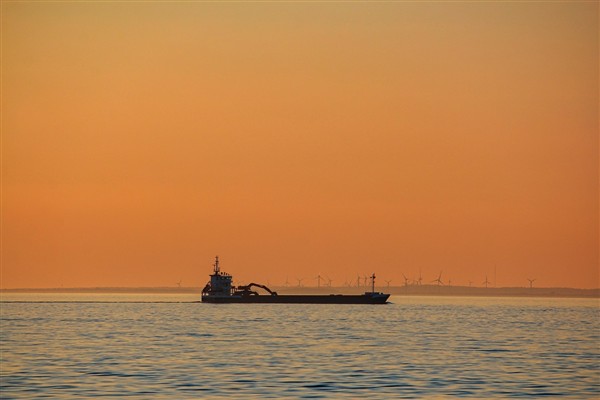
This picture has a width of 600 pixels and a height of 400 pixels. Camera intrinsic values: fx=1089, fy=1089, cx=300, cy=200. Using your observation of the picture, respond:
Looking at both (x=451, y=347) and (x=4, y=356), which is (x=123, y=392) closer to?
(x=4, y=356)

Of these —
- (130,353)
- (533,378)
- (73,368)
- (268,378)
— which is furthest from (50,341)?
(533,378)

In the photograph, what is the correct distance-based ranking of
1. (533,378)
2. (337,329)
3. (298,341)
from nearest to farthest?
(533,378) → (298,341) → (337,329)

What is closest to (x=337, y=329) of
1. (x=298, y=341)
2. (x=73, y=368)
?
(x=298, y=341)

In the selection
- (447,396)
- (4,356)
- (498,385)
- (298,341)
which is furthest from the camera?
(298,341)

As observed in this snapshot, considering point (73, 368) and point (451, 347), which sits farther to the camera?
point (451, 347)

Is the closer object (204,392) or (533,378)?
(204,392)

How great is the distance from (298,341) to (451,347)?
16070 millimetres

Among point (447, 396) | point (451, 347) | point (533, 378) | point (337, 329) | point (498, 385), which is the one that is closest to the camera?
point (447, 396)

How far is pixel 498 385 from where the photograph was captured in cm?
6719

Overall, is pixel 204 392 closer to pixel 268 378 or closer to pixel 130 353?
pixel 268 378

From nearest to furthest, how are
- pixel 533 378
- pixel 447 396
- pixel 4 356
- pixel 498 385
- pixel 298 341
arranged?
pixel 447 396 < pixel 498 385 < pixel 533 378 < pixel 4 356 < pixel 298 341

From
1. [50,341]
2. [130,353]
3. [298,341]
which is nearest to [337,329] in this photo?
[298,341]

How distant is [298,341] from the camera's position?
10956 centimetres

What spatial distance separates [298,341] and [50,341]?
25.4 meters
